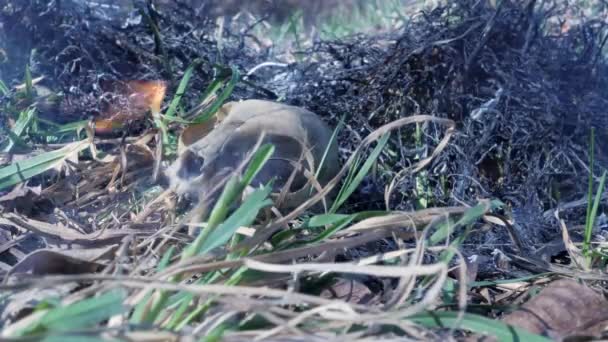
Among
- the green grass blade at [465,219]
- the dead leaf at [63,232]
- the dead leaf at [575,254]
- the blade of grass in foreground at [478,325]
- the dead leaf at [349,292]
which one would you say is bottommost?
the dead leaf at [575,254]

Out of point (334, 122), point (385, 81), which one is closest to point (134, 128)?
point (334, 122)

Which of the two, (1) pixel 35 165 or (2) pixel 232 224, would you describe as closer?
(2) pixel 232 224

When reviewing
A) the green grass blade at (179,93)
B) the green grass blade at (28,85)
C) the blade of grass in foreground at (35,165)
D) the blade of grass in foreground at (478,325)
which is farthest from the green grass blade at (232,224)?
the green grass blade at (28,85)

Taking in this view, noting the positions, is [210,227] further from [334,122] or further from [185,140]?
[334,122]

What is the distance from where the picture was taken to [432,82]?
209 cm

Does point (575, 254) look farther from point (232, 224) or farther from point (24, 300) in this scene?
point (24, 300)

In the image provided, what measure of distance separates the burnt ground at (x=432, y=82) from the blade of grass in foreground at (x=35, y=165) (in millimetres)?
311

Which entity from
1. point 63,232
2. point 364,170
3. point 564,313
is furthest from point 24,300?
point 564,313

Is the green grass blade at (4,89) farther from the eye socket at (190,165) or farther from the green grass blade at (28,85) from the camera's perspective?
the eye socket at (190,165)

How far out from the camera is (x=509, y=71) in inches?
82.2

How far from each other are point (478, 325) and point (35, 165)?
1.15 meters

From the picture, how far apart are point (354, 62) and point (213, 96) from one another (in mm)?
504

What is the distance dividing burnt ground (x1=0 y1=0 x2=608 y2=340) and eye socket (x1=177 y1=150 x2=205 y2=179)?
387 mm

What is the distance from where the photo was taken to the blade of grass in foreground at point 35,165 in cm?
168
